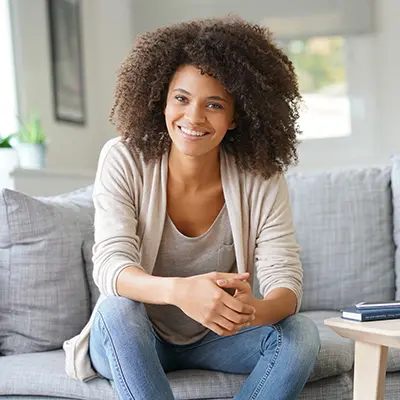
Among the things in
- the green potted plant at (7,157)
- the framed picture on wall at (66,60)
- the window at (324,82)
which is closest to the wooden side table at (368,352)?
the green potted plant at (7,157)

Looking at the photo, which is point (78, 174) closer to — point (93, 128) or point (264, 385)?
point (93, 128)

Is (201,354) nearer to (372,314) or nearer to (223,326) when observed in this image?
(223,326)

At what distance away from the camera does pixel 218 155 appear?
185 centimetres

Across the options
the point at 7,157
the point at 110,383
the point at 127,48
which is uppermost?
the point at 127,48

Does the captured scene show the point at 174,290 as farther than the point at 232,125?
No

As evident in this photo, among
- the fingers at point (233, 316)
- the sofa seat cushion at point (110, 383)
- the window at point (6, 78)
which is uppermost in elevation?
the window at point (6, 78)

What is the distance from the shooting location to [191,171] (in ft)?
5.82

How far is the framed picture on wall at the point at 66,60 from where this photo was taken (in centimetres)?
380

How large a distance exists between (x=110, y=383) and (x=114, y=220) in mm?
365

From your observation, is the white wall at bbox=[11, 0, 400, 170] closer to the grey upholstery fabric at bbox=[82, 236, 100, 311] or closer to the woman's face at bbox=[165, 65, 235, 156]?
the grey upholstery fabric at bbox=[82, 236, 100, 311]

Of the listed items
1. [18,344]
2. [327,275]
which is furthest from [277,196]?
[18,344]

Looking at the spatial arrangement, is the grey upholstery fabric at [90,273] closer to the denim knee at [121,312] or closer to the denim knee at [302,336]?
the denim knee at [121,312]

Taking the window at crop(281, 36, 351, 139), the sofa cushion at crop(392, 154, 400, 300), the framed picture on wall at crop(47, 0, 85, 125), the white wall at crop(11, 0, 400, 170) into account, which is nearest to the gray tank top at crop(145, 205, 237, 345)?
the sofa cushion at crop(392, 154, 400, 300)

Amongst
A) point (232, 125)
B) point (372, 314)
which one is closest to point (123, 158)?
point (232, 125)
